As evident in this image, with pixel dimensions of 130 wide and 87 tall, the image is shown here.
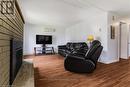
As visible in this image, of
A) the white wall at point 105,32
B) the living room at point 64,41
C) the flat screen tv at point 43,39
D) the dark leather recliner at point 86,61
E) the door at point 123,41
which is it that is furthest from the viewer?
the flat screen tv at point 43,39

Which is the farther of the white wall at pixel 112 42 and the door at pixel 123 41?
the door at pixel 123 41

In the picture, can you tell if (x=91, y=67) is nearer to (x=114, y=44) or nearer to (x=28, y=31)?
(x=114, y=44)

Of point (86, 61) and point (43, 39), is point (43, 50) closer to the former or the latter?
point (43, 39)

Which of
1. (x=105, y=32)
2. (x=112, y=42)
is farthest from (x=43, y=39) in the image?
(x=112, y=42)

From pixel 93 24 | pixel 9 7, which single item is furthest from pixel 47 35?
pixel 9 7

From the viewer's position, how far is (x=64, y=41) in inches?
349

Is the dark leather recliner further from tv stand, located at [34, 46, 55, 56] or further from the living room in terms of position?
tv stand, located at [34, 46, 55, 56]

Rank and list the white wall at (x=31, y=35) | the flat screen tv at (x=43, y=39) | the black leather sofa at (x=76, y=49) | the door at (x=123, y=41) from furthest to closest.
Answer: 1. the flat screen tv at (x=43, y=39)
2. the white wall at (x=31, y=35)
3. the door at (x=123, y=41)
4. the black leather sofa at (x=76, y=49)

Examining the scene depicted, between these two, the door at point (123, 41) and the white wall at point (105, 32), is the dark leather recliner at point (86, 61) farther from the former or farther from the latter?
the door at point (123, 41)

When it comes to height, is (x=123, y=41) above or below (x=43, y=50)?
above

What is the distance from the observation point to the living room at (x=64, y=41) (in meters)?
1.82

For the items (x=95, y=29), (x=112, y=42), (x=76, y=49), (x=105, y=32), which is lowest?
(x=76, y=49)

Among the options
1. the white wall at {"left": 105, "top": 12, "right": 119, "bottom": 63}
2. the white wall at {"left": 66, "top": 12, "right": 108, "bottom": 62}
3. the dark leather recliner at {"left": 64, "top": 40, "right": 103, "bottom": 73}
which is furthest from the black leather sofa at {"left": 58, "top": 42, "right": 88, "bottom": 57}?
the dark leather recliner at {"left": 64, "top": 40, "right": 103, "bottom": 73}

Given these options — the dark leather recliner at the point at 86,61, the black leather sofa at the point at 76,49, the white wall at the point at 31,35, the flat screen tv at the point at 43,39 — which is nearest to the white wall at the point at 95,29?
the black leather sofa at the point at 76,49
